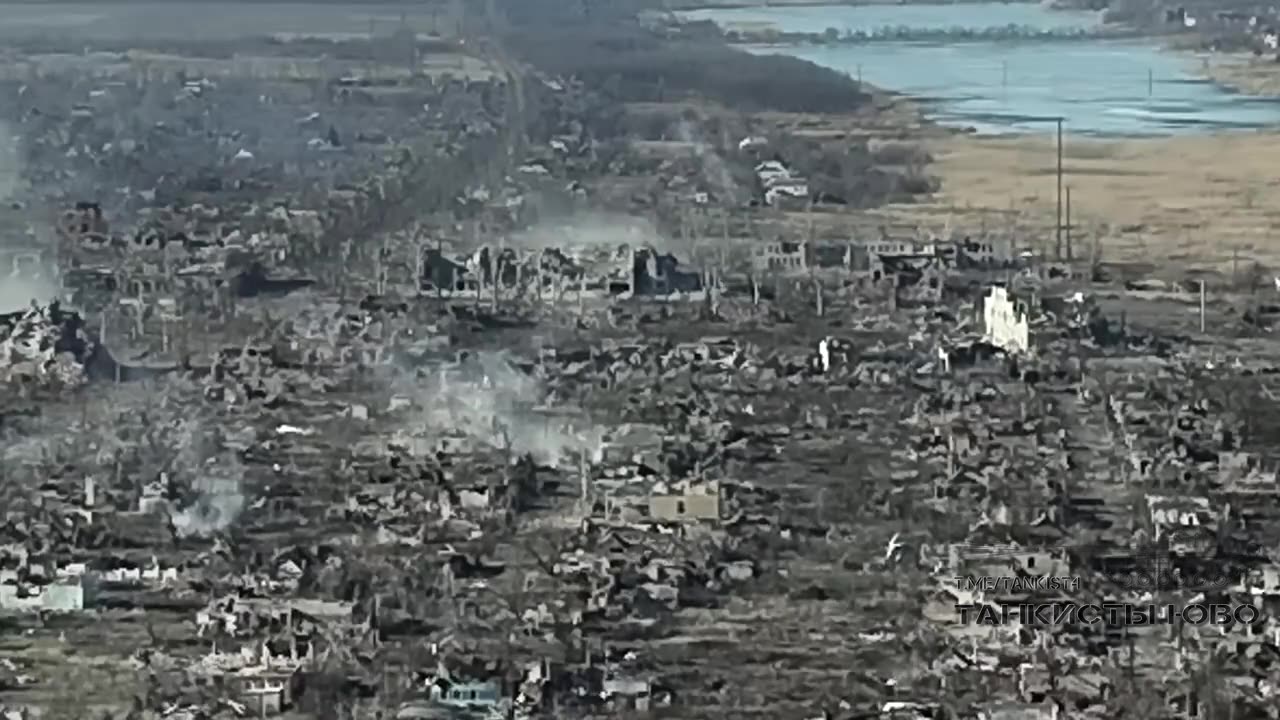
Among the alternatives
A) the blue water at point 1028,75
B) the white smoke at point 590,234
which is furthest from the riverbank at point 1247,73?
the white smoke at point 590,234

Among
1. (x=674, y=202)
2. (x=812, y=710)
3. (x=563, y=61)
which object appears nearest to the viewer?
(x=812, y=710)

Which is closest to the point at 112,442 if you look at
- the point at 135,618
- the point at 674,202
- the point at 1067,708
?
the point at 135,618

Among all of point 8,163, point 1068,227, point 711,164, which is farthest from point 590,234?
point 8,163

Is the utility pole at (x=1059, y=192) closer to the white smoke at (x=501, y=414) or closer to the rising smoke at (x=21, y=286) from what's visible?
the white smoke at (x=501, y=414)

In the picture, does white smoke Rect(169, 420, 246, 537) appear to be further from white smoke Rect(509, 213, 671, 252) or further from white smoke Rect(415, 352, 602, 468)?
white smoke Rect(509, 213, 671, 252)

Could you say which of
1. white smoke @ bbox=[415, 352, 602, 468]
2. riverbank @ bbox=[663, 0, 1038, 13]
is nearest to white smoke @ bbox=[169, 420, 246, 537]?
white smoke @ bbox=[415, 352, 602, 468]

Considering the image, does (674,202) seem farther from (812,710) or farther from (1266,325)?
(812,710)
